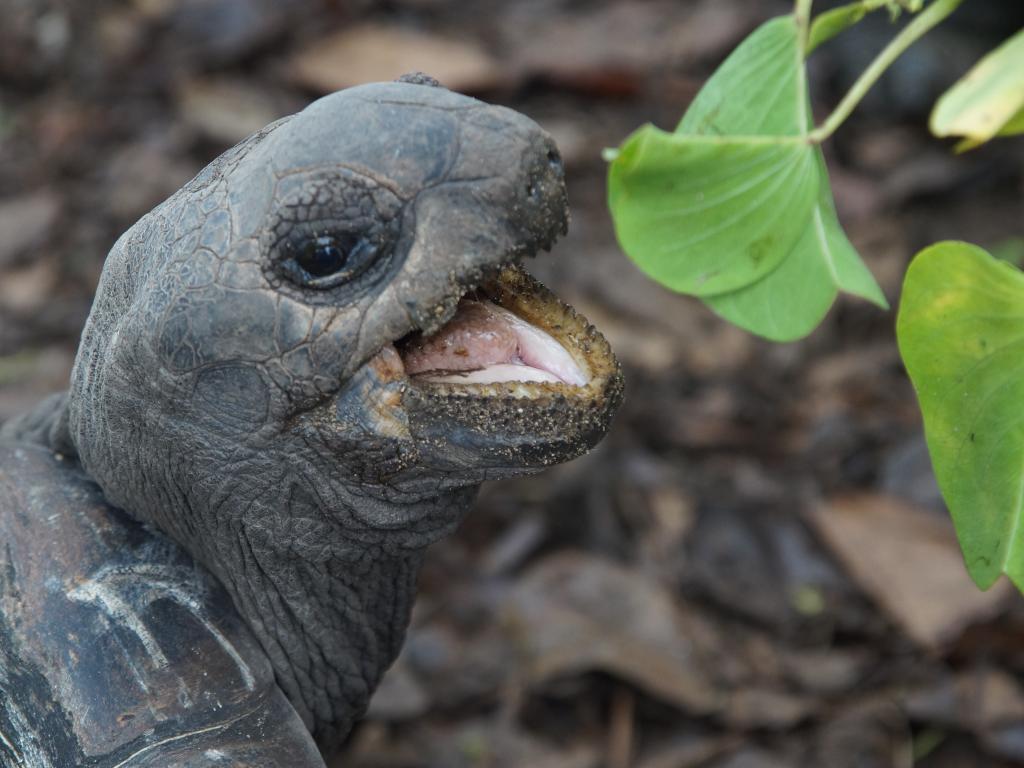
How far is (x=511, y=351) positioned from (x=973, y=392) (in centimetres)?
55

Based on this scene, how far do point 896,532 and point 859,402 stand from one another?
0.60 metres

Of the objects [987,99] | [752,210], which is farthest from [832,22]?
[987,99]

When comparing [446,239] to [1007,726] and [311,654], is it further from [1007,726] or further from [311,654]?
[1007,726]

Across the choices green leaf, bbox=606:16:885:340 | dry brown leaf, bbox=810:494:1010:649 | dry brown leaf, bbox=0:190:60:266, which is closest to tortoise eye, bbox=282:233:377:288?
green leaf, bbox=606:16:885:340

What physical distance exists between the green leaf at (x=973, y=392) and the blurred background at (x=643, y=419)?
68.5 inches

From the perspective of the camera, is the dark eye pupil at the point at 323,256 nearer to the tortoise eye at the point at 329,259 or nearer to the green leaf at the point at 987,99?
the tortoise eye at the point at 329,259

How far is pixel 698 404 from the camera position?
13.5ft

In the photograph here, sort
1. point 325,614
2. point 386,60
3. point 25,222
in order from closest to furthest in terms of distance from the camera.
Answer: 1. point 325,614
2. point 25,222
3. point 386,60

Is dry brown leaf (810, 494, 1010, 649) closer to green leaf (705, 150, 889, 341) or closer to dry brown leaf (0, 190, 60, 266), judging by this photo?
green leaf (705, 150, 889, 341)

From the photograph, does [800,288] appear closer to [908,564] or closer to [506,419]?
[506,419]

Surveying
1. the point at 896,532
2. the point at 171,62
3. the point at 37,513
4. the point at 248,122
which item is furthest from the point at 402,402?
the point at 171,62

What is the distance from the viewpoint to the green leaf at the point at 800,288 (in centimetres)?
175

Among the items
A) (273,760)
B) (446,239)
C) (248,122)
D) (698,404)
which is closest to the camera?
(446,239)

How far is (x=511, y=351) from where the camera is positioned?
67.7 inches
